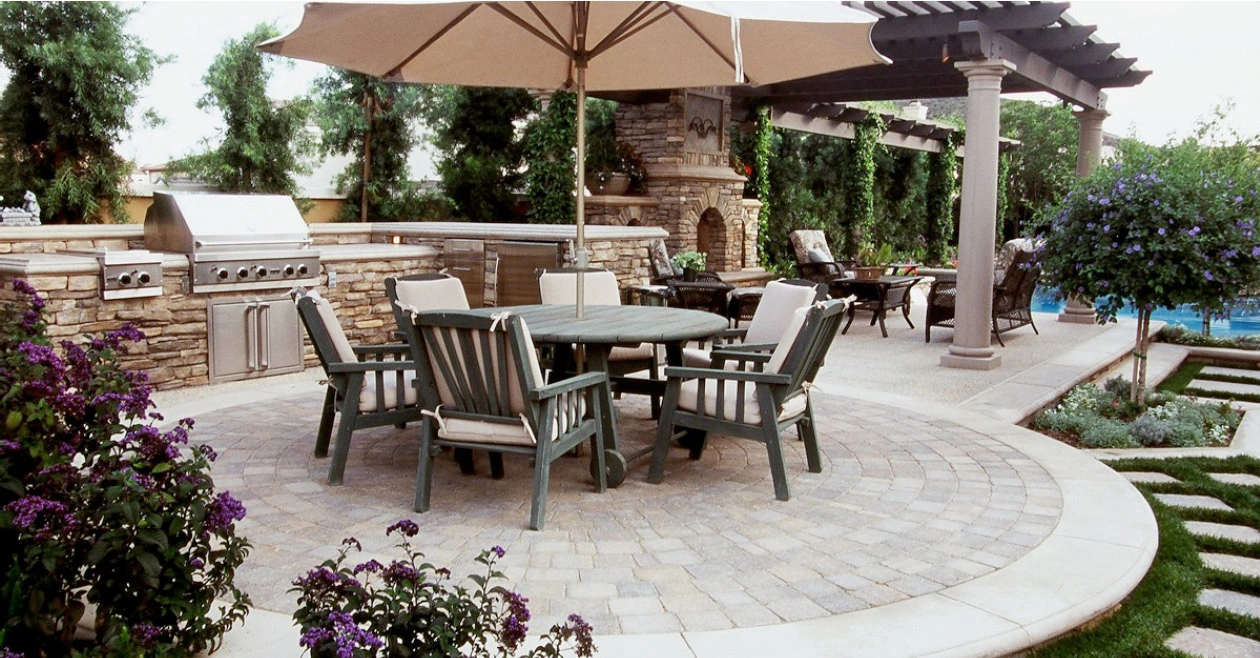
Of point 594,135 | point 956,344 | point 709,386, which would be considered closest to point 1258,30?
point 594,135

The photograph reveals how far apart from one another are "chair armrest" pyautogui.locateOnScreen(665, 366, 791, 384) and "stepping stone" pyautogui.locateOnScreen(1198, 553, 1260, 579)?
72.0 inches

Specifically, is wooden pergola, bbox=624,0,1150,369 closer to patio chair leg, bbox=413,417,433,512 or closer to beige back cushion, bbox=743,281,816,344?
beige back cushion, bbox=743,281,816,344

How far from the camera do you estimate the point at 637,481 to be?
14.4 feet

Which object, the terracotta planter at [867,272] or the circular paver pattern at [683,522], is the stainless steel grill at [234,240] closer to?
the circular paver pattern at [683,522]

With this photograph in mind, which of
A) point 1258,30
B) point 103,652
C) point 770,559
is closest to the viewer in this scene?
point 103,652

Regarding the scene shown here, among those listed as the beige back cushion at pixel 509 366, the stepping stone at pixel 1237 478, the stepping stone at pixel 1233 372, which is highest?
the beige back cushion at pixel 509 366

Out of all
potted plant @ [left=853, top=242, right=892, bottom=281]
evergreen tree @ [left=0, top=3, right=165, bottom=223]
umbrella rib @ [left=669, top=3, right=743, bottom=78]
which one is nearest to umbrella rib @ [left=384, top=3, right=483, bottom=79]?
umbrella rib @ [left=669, top=3, right=743, bottom=78]

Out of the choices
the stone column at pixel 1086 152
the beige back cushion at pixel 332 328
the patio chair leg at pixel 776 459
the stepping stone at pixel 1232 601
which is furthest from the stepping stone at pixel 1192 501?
the stone column at pixel 1086 152

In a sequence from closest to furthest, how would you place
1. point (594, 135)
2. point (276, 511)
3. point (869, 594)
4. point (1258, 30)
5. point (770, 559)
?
point (869, 594) < point (770, 559) < point (276, 511) < point (594, 135) < point (1258, 30)

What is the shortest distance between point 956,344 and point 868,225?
8864 mm

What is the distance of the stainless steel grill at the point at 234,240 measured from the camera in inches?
259

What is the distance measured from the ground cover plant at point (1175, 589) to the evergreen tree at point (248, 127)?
12379mm

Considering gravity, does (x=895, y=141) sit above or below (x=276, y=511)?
above

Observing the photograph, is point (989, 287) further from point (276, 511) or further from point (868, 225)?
point (868, 225)
